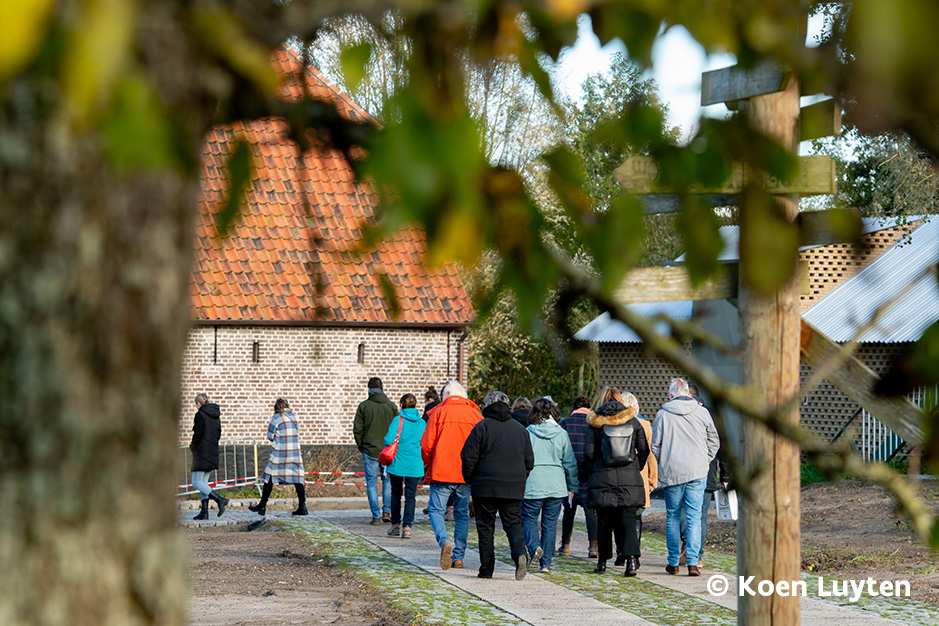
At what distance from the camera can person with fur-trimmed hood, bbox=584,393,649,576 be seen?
10.4m

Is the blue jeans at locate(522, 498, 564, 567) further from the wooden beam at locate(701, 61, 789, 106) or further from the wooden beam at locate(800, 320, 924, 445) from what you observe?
the wooden beam at locate(701, 61, 789, 106)

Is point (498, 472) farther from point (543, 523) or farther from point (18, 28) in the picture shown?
point (18, 28)

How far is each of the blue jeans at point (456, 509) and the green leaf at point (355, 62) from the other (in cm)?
1007

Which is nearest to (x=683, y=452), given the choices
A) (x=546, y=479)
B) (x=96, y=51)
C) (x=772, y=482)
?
(x=546, y=479)

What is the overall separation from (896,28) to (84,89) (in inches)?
23.3

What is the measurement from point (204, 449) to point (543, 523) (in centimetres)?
632

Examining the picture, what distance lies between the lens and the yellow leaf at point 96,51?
0.73 meters

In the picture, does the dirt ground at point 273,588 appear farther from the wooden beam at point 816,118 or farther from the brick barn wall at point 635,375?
the brick barn wall at point 635,375

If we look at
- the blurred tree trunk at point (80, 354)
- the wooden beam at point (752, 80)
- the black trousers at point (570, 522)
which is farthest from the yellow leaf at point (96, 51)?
the black trousers at point (570, 522)

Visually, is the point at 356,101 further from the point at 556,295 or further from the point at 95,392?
the point at 556,295

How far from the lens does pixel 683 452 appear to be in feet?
33.9

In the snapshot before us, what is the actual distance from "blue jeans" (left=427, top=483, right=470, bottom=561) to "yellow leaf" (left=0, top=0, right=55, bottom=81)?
34.4 feet

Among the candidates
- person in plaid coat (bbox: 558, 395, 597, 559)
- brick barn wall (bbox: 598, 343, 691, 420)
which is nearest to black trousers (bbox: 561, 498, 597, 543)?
person in plaid coat (bbox: 558, 395, 597, 559)

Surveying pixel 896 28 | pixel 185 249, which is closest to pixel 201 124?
pixel 185 249
